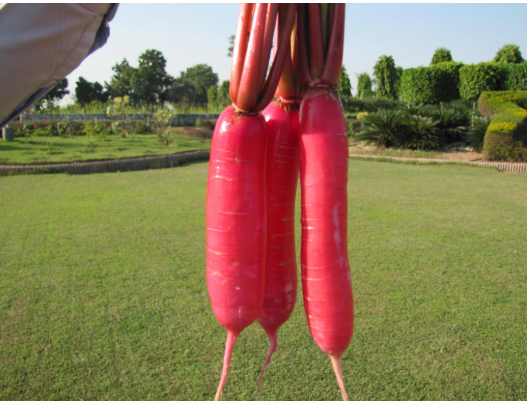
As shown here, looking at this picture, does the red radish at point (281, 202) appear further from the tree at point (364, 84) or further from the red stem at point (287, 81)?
the tree at point (364, 84)

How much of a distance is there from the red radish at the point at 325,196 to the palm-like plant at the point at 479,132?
1310 centimetres

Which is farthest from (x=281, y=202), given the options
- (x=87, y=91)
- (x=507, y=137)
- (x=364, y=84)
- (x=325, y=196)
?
(x=87, y=91)

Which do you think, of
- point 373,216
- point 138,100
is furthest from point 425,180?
point 138,100

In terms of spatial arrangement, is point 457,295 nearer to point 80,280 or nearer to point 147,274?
point 147,274

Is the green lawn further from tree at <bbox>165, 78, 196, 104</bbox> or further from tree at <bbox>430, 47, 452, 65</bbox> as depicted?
tree at <bbox>165, 78, 196, 104</bbox>

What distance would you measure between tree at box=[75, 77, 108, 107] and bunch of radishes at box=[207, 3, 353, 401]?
3836 centimetres

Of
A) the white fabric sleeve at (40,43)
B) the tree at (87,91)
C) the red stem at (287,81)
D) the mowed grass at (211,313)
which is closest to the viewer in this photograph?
→ the white fabric sleeve at (40,43)

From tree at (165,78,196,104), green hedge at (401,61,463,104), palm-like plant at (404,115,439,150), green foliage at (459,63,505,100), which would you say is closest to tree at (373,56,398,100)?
green hedge at (401,61,463,104)

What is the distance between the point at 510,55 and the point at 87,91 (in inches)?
1219

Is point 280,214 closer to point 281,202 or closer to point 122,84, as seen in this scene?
point 281,202

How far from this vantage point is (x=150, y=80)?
41719 mm

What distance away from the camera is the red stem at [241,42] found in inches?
40.9

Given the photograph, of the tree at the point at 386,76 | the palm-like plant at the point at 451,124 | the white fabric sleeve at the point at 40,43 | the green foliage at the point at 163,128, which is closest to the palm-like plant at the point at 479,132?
the palm-like plant at the point at 451,124

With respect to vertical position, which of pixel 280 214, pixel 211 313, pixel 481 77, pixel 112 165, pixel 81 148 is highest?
pixel 481 77
